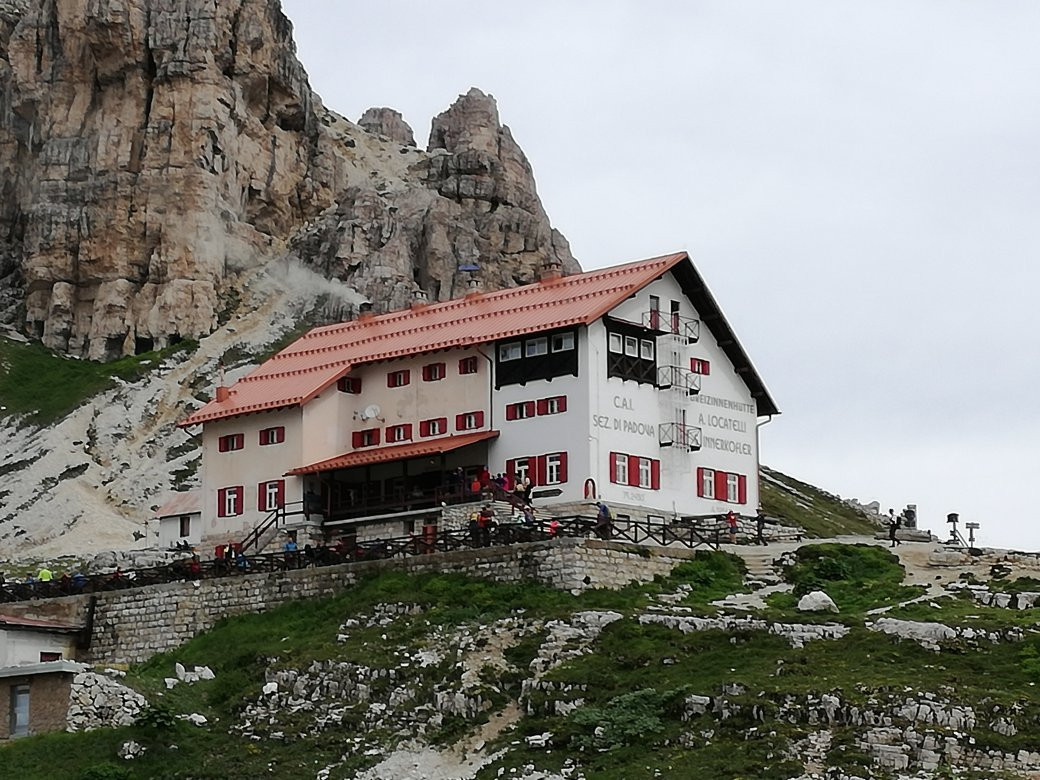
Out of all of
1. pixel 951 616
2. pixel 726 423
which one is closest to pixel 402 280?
pixel 726 423

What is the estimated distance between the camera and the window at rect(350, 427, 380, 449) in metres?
89.6

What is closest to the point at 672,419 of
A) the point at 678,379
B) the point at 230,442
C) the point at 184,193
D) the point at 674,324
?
the point at 678,379

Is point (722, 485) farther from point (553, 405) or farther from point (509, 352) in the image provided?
point (509, 352)

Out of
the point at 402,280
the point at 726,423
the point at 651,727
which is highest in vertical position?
the point at 402,280

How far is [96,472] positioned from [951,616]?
91732 mm

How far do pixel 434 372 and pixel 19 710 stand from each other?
27.2m

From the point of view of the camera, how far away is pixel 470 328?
8850cm

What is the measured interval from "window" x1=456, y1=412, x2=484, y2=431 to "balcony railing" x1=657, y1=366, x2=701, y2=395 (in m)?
7.85

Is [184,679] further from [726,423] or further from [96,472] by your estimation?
[96,472]

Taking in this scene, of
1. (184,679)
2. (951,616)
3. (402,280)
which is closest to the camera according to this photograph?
(951,616)

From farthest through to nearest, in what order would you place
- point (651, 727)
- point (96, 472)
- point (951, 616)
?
point (96, 472), point (951, 616), point (651, 727)

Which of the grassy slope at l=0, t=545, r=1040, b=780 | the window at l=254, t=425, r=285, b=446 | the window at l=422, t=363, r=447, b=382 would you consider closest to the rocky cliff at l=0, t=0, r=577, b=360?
the window at l=254, t=425, r=285, b=446

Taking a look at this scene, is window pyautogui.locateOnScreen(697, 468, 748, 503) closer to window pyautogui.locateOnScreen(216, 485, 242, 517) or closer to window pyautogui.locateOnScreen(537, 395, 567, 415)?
window pyautogui.locateOnScreen(537, 395, 567, 415)

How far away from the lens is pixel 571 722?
58.8 meters
